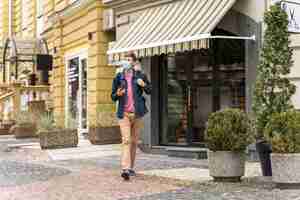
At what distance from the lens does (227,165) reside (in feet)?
27.2

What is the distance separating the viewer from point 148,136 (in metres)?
13.9

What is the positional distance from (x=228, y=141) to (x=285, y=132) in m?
0.94

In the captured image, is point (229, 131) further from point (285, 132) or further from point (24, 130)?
point (24, 130)

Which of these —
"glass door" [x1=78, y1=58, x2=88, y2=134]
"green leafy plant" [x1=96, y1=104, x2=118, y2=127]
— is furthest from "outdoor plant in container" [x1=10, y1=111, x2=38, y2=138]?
"green leafy plant" [x1=96, y1=104, x2=118, y2=127]

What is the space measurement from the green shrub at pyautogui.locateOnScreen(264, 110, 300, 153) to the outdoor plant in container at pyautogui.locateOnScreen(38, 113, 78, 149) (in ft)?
26.4

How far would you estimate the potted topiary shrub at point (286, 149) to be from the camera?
746 cm

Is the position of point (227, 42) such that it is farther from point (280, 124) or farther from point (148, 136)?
point (280, 124)

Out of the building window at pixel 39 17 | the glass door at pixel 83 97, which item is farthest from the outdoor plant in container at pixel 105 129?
the building window at pixel 39 17

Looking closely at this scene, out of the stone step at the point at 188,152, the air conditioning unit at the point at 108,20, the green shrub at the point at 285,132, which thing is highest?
the air conditioning unit at the point at 108,20

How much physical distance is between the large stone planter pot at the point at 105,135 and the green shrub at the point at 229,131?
7.32m

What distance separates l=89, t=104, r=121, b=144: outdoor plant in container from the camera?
606 inches

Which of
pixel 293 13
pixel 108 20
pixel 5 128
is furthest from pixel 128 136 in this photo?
pixel 5 128

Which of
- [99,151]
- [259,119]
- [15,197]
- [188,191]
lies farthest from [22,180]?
[99,151]

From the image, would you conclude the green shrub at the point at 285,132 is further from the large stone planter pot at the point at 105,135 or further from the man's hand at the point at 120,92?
the large stone planter pot at the point at 105,135
